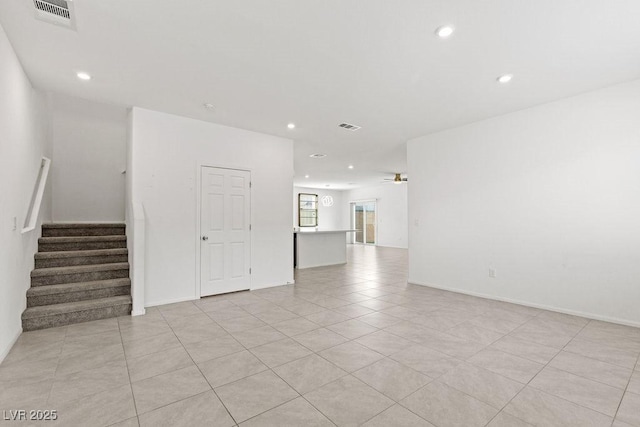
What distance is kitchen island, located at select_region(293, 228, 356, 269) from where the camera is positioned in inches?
289

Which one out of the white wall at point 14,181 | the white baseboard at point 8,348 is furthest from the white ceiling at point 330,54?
the white baseboard at point 8,348

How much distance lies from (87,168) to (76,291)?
11.5ft

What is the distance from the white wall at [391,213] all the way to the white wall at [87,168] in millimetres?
9600

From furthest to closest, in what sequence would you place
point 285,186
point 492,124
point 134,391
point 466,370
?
point 285,186 < point 492,124 < point 466,370 < point 134,391

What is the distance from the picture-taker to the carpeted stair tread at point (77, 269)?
3.60 metres

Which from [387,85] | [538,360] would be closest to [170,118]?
[387,85]

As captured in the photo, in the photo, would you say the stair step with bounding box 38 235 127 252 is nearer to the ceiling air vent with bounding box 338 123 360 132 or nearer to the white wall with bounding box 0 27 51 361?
the white wall with bounding box 0 27 51 361

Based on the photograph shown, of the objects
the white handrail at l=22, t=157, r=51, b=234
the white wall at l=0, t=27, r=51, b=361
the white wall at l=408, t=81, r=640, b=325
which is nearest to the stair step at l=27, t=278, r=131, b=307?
the white wall at l=0, t=27, r=51, b=361

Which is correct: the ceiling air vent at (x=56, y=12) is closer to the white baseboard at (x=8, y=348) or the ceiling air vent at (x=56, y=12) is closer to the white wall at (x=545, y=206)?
the white baseboard at (x=8, y=348)

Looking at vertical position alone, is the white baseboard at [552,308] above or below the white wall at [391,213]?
below

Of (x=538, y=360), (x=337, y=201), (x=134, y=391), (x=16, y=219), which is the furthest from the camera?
(x=337, y=201)

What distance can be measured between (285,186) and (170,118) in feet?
7.22

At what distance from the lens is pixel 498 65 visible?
295 centimetres

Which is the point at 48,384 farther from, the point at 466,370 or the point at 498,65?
the point at 498,65
